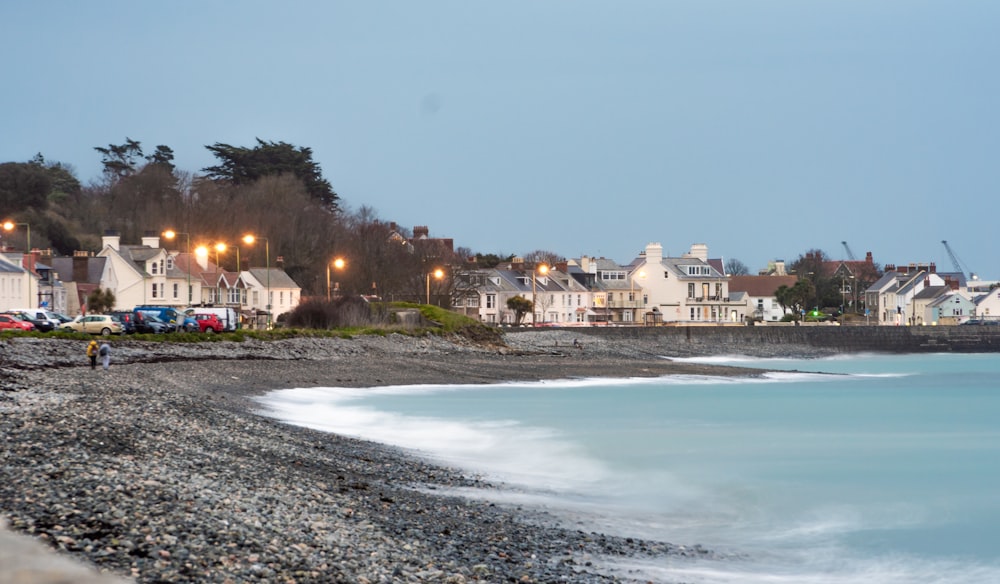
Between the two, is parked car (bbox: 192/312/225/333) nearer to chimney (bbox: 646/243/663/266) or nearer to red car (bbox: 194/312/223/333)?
red car (bbox: 194/312/223/333)

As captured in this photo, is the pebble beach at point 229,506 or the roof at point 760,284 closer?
the pebble beach at point 229,506

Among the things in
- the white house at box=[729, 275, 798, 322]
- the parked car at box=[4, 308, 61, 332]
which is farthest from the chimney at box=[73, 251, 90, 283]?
the white house at box=[729, 275, 798, 322]

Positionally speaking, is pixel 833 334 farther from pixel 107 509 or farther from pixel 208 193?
pixel 107 509

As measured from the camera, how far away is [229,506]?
445 inches

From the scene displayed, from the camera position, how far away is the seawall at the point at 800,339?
84.8 meters

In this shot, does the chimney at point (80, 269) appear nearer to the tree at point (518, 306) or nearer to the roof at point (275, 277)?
the roof at point (275, 277)

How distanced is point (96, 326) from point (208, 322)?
9.64 m

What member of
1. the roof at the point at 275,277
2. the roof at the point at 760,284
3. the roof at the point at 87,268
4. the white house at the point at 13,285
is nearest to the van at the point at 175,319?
the white house at the point at 13,285

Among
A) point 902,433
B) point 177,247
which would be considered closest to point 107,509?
point 902,433

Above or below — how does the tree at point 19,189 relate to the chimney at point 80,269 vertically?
above

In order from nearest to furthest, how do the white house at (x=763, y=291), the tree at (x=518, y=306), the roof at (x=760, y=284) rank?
1. the tree at (x=518, y=306)
2. the white house at (x=763, y=291)
3. the roof at (x=760, y=284)

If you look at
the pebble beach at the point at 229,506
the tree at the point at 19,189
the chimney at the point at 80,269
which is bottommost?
the pebble beach at the point at 229,506

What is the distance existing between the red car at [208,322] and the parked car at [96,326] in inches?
282

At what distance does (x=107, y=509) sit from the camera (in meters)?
9.98
